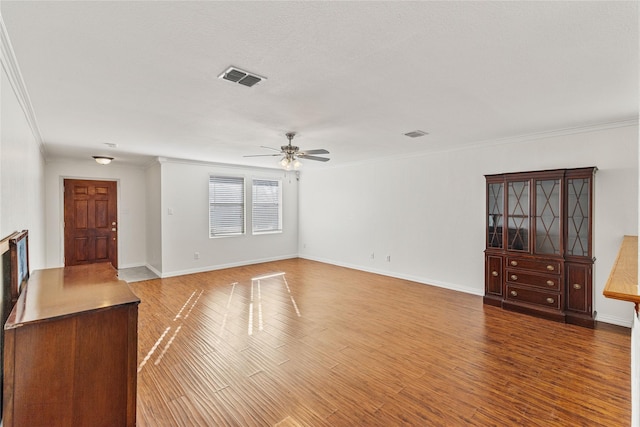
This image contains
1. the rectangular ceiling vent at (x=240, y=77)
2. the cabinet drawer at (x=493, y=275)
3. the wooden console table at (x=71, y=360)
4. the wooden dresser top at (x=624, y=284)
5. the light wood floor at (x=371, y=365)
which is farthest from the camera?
the cabinet drawer at (x=493, y=275)

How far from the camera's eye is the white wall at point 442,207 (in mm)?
3617

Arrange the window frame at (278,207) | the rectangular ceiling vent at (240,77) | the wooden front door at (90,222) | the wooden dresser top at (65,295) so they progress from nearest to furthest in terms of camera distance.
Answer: the wooden dresser top at (65,295) → the rectangular ceiling vent at (240,77) → the wooden front door at (90,222) → the window frame at (278,207)

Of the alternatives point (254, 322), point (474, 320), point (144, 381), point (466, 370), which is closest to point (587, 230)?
point (474, 320)

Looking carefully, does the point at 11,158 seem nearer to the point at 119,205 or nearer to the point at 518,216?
the point at 119,205

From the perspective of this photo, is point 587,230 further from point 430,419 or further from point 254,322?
point 254,322

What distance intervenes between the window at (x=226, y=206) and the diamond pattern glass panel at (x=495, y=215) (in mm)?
5226

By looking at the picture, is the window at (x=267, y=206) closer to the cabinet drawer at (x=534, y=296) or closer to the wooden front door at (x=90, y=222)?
the wooden front door at (x=90, y=222)

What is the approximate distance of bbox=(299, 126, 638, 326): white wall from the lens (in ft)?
11.9

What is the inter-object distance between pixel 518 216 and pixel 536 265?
68 centimetres

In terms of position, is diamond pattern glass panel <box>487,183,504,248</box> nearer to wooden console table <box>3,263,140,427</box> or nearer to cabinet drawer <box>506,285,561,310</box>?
cabinet drawer <box>506,285,561,310</box>

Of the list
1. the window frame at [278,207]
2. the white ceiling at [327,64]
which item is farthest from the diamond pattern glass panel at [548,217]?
the window frame at [278,207]

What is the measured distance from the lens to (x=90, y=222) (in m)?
6.49

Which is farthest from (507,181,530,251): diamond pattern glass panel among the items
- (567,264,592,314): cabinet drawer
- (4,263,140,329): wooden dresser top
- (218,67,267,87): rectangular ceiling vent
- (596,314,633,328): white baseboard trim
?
(4,263,140,329): wooden dresser top

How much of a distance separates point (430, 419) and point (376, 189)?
15.6ft
